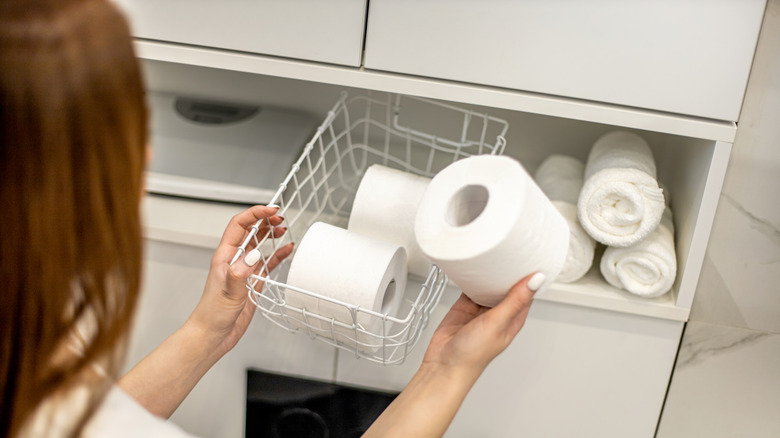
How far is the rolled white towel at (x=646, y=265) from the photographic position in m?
0.76

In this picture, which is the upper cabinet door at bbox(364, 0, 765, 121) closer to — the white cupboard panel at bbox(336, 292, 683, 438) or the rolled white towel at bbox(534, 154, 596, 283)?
the rolled white towel at bbox(534, 154, 596, 283)

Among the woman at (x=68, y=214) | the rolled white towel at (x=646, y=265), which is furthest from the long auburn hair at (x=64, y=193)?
the rolled white towel at (x=646, y=265)

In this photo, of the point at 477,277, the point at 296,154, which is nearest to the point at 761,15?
the point at 477,277

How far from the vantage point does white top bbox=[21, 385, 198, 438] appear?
1.54 feet

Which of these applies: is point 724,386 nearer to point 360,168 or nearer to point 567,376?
point 567,376

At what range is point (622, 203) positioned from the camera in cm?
75

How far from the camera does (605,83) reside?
700 mm

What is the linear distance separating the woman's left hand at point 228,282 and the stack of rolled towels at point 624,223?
13.4 inches

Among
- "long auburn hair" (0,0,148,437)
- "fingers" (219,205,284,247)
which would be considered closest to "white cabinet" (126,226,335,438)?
"fingers" (219,205,284,247)

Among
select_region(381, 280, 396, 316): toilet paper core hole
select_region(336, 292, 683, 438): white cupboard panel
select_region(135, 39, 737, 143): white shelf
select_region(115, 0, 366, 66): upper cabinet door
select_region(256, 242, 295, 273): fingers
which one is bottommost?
select_region(336, 292, 683, 438): white cupboard panel

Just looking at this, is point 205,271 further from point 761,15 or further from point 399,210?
point 761,15

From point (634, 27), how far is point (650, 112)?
0.09 m

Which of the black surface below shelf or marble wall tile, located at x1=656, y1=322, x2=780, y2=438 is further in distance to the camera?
the black surface below shelf

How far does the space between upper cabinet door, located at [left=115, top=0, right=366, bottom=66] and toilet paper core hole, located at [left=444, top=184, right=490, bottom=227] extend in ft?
0.72
